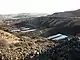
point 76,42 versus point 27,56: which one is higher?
point 76,42

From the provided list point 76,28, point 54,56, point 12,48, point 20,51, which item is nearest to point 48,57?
point 54,56

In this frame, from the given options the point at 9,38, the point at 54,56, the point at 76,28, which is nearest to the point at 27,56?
the point at 54,56

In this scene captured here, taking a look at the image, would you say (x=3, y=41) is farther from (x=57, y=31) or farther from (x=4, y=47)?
A: (x=57, y=31)

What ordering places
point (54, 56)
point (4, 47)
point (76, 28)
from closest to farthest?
1. point (54, 56)
2. point (4, 47)
3. point (76, 28)

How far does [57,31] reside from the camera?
3644cm

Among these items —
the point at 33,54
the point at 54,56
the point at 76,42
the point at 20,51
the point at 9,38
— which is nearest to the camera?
the point at 54,56

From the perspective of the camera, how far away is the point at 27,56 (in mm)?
19250

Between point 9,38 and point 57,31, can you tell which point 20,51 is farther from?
point 57,31

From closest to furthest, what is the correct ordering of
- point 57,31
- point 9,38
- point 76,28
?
point 9,38, point 76,28, point 57,31

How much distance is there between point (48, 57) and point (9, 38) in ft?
35.1

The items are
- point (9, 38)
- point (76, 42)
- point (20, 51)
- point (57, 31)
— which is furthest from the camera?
point (57, 31)

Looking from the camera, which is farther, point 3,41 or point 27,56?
point 3,41

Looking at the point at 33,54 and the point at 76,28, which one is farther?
the point at 76,28

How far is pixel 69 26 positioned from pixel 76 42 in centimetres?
1838
